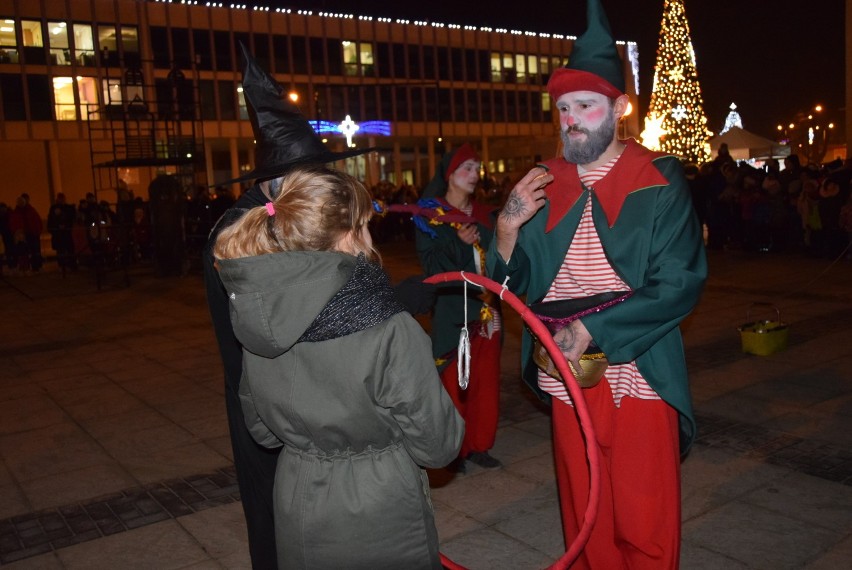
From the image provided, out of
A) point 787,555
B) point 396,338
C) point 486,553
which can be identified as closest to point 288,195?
point 396,338

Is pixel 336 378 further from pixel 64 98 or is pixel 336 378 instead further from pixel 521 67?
pixel 521 67

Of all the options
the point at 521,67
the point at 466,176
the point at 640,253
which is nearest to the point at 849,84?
the point at 466,176

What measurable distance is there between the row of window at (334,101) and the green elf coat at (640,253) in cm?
3415

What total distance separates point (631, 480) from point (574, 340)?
613mm

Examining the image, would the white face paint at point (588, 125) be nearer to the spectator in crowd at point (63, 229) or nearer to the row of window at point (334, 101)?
the spectator in crowd at point (63, 229)

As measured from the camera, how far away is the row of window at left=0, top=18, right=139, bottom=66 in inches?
1499

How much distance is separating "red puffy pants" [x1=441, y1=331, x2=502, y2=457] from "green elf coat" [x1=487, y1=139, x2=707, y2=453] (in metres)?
1.93

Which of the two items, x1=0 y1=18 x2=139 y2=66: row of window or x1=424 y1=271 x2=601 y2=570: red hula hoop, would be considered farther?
x1=0 y1=18 x2=139 y2=66: row of window

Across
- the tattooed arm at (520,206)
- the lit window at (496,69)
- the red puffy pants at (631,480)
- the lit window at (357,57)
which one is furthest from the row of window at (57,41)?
the red puffy pants at (631,480)

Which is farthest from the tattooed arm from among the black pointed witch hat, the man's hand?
the black pointed witch hat

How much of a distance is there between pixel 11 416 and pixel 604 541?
6.12m

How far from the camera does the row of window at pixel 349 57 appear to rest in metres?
44.7

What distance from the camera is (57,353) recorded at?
10.0 meters

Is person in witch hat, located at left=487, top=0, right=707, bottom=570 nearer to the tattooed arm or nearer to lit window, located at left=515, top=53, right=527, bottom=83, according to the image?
the tattooed arm
